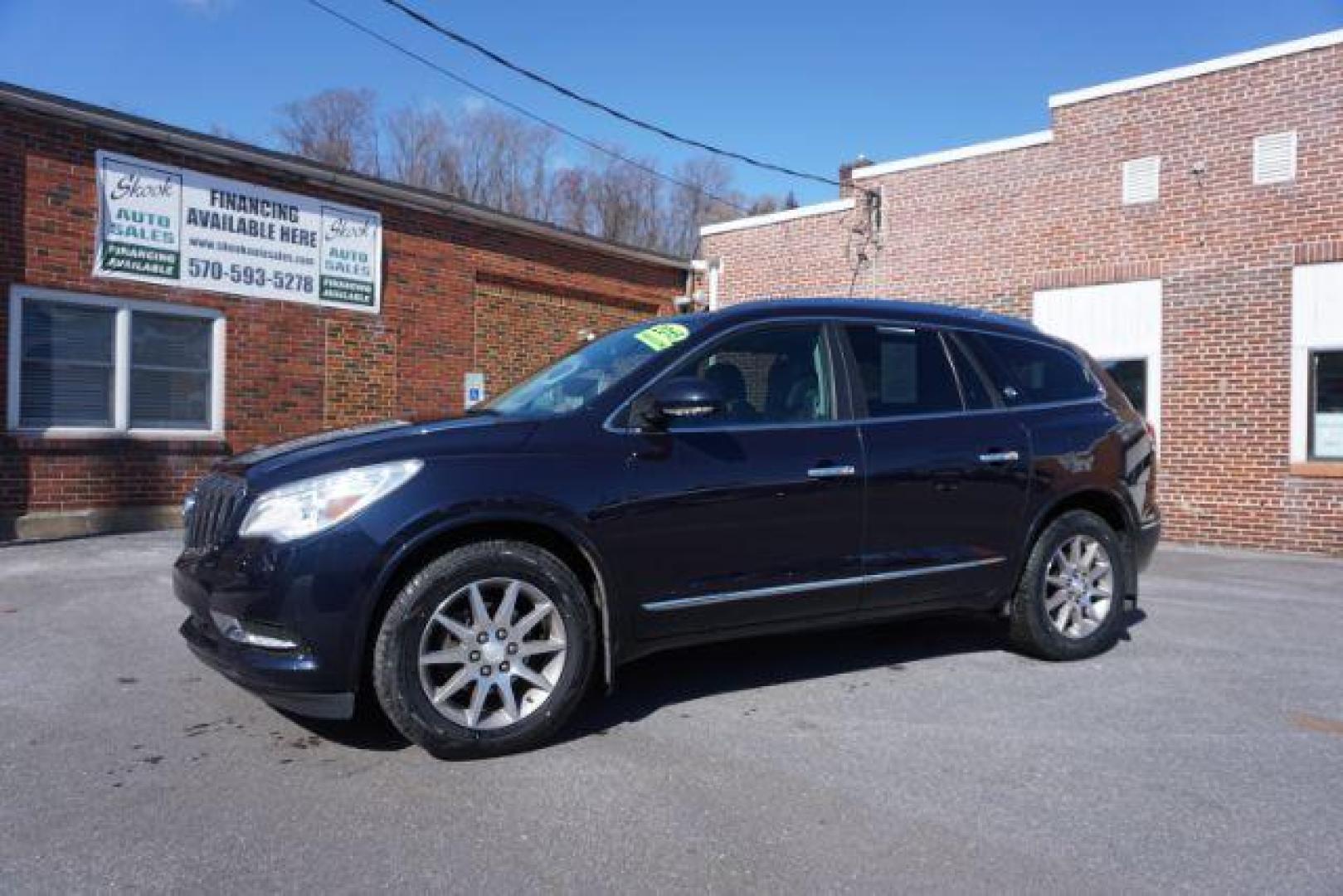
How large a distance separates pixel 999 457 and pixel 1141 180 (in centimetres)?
839

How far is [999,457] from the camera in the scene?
4867mm

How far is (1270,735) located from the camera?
4.07 meters

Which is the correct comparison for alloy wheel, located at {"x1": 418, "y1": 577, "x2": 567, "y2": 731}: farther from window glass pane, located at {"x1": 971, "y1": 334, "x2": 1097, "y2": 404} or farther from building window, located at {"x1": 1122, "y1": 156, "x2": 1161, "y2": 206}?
building window, located at {"x1": 1122, "y1": 156, "x2": 1161, "y2": 206}

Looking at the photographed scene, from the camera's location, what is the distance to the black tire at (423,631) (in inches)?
138

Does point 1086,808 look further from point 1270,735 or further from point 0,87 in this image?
point 0,87

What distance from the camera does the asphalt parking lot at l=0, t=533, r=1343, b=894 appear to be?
283 centimetres

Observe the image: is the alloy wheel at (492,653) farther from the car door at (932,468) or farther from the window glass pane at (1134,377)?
the window glass pane at (1134,377)

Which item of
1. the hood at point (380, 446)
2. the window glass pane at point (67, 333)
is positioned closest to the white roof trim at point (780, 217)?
the window glass pane at point (67, 333)

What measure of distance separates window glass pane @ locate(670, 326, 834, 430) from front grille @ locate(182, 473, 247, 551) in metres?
1.80

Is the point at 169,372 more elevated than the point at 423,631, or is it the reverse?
the point at 169,372

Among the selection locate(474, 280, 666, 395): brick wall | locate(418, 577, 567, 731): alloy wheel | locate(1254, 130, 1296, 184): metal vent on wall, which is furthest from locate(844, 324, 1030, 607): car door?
locate(474, 280, 666, 395): brick wall

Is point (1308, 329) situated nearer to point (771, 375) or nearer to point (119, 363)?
point (771, 375)

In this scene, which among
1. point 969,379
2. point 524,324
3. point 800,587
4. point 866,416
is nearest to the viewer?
point 800,587

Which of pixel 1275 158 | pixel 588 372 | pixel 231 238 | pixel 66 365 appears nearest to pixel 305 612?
pixel 588 372
